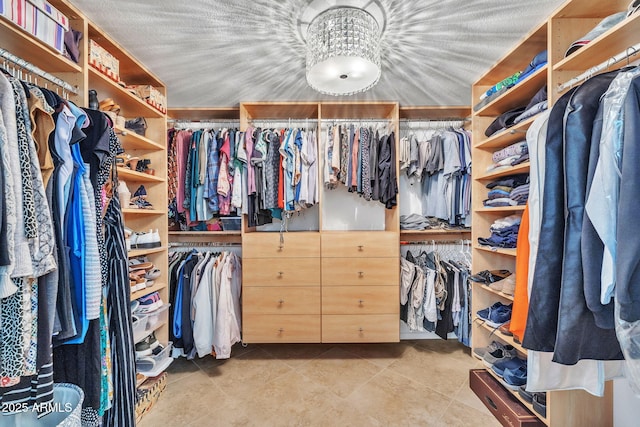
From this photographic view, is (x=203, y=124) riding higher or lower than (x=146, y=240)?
higher

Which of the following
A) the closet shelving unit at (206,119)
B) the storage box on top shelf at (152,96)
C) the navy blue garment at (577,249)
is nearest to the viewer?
the navy blue garment at (577,249)

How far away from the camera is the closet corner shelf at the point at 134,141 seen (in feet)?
5.12

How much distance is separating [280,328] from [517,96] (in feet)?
7.47

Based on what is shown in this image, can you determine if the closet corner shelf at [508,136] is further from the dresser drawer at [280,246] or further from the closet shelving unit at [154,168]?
the closet shelving unit at [154,168]

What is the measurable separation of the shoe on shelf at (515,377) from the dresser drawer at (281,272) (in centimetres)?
132

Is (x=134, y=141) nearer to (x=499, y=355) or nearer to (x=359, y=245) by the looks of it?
(x=359, y=245)

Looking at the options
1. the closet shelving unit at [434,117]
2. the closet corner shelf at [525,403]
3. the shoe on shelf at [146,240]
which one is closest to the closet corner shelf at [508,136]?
the closet shelving unit at [434,117]

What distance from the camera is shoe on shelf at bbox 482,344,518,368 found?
1727mm

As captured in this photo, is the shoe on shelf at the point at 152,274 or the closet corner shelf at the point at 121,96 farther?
the shoe on shelf at the point at 152,274

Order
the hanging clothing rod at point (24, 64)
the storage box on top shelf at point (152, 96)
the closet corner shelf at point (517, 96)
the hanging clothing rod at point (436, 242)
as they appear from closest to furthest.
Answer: the hanging clothing rod at point (24, 64) < the closet corner shelf at point (517, 96) < the storage box on top shelf at point (152, 96) < the hanging clothing rod at point (436, 242)

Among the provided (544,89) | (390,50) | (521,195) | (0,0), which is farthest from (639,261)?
(0,0)

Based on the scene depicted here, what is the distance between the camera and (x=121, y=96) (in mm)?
1670

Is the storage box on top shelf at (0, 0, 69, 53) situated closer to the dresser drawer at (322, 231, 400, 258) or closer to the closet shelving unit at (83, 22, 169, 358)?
the closet shelving unit at (83, 22, 169, 358)

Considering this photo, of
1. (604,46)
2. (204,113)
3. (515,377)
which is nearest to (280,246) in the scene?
(204,113)
